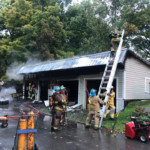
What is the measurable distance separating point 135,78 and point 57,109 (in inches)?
245

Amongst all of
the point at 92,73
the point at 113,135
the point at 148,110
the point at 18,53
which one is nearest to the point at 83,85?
the point at 92,73

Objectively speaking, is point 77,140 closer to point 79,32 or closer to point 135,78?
point 135,78

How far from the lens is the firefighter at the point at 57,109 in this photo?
7.00 meters

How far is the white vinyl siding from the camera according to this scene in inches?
427

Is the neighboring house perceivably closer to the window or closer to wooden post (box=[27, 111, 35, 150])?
the window

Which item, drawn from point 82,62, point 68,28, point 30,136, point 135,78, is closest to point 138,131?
point 30,136

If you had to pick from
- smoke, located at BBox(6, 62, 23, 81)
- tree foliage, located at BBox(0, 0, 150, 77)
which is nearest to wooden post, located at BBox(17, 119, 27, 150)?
tree foliage, located at BBox(0, 0, 150, 77)

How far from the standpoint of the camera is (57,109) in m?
7.10

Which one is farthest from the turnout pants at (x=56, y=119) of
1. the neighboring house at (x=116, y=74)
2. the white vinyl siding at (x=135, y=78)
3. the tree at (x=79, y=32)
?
the tree at (x=79, y=32)

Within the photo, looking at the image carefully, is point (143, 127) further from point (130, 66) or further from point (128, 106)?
point (130, 66)

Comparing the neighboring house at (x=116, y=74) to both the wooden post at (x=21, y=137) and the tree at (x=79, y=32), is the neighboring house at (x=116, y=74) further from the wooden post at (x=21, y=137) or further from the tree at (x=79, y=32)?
the tree at (x=79, y=32)

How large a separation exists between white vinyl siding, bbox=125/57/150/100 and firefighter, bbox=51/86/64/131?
4.93 meters

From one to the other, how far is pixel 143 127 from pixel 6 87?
71.3 ft

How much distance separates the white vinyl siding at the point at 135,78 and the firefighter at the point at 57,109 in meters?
4.93
